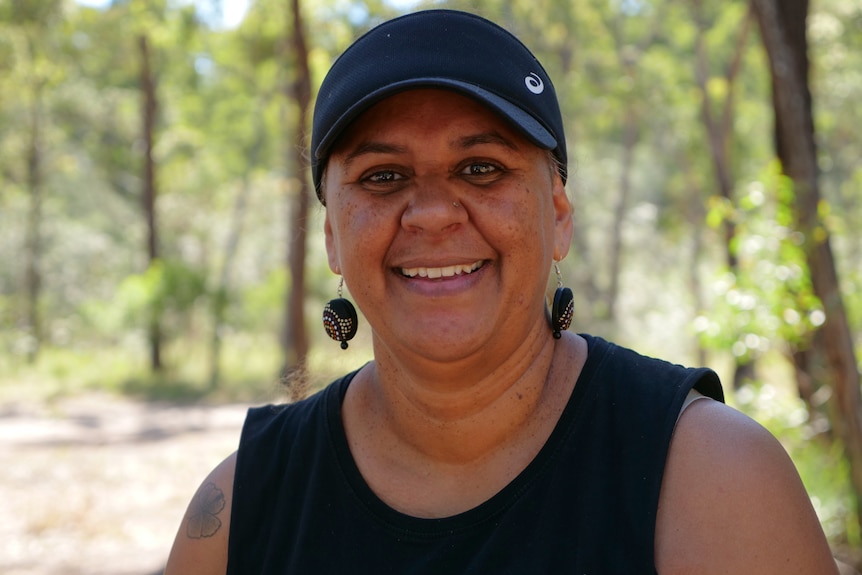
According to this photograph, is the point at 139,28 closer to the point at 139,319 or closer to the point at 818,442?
the point at 139,319

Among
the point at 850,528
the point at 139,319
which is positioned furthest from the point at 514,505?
the point at 139,319

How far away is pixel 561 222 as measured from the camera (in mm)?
1776

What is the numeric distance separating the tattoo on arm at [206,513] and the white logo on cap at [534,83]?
0.99 meters

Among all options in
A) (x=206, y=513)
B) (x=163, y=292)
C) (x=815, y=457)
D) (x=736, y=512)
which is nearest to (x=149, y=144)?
(x=163, y=292)

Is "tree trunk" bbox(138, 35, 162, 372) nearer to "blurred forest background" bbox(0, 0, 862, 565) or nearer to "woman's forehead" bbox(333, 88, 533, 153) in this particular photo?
"blurred forest background" bbox(0, 0, 862, 565)

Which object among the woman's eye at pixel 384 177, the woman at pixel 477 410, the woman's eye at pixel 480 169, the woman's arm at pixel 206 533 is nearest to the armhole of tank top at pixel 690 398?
the woman at pixel 477 410

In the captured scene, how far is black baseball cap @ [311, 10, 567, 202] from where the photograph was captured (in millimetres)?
1494

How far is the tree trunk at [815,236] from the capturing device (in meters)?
4.12

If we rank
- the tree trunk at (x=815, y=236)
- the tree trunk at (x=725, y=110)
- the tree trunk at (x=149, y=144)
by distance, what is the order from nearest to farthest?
1. the tree trunk at (x=815, y=236)
2. the tree trunk at (x=725, y=110)
3. the tree trunk at (x=149, y=144)

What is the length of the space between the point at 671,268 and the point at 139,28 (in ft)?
75.3

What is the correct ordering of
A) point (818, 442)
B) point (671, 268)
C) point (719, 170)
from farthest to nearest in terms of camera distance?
1. point (671, 268)
2. point (719, 170)
3. point (818, 442)

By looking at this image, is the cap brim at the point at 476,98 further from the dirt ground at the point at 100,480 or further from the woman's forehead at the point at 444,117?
the dirt ground at the point at 100,480

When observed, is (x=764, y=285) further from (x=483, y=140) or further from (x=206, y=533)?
(x=206, y=533)

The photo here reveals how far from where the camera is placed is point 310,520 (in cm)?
162
